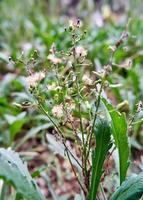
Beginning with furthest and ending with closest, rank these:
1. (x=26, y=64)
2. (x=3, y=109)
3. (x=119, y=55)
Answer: (x=119, y=55), (x=3, y=109), (x=26, y=64)

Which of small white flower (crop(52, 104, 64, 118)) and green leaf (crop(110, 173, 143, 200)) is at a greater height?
small white flower (crop(52, 104, 64, 118))

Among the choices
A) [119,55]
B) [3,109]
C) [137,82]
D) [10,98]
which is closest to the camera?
[3,109]

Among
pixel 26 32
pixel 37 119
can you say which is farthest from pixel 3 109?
pixel 26 32

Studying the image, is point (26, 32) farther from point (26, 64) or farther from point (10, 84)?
point (26, 64)

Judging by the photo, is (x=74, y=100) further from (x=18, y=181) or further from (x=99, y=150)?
(x=18, y=181)

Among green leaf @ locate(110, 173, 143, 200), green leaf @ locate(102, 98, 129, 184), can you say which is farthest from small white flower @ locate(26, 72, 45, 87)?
green leaf @ locate(110, 173, 143, 200)

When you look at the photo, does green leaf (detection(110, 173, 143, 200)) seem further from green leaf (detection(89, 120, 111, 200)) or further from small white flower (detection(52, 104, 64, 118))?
small white flower (detection(52, 104, 64, 118))

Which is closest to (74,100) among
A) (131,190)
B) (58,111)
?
(58,111)

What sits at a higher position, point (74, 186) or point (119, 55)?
point (119, 55)
